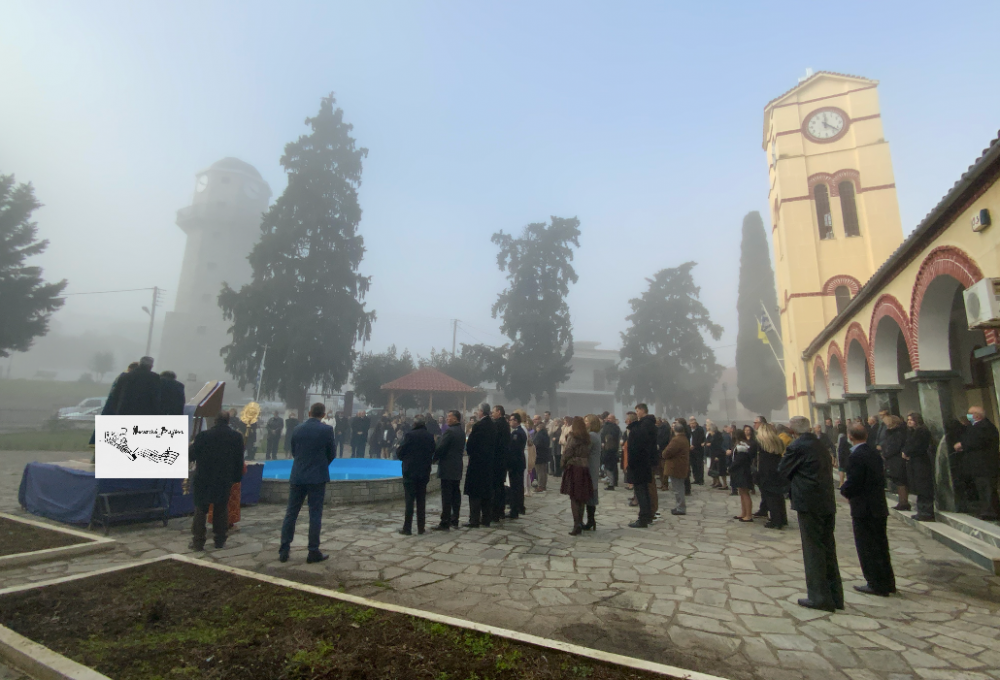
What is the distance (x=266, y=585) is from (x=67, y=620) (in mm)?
1440

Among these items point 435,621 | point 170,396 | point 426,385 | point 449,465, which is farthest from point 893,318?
point 426,385

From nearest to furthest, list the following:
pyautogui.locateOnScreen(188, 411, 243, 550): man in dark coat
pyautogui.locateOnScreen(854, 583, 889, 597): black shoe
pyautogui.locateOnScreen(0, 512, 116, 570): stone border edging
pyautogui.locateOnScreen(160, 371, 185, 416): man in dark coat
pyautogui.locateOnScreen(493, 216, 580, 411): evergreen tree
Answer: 1. pyautogui.locateOnScreen(854, 583, 889, 597): black shoe
2. pyautogui.locateOnScreen(0, 512, 116, 570): stone border edging
3. pyautogui.locateOnScreen(188, 411, 243, 550): man in dark coat
4. pyautogui.locateOnScreen(160, 371, 185, 416): man in dark coat
5. pyautogui.locateOnScreen(493, 216, 580, 411): evergreen tree

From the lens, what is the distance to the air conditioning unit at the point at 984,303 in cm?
617

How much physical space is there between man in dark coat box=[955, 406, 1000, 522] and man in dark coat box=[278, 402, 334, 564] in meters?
9.04

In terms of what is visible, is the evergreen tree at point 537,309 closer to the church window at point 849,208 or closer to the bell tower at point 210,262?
the church window at point 849,208

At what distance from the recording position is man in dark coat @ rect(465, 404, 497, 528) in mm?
7824

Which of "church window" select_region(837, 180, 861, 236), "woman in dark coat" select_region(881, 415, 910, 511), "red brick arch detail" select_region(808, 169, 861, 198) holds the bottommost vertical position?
"woman in dark coat" select_region(881, 415, 910, 511)

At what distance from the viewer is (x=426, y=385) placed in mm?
24312

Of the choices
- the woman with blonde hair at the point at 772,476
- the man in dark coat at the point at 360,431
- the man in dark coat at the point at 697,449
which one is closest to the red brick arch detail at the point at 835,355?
the man in dark coat at the point at 697,449

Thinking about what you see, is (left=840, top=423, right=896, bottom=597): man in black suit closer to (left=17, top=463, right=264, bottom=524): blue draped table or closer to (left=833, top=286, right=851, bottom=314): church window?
(left=17, top=463, right=264, bottom=524): blue draped table

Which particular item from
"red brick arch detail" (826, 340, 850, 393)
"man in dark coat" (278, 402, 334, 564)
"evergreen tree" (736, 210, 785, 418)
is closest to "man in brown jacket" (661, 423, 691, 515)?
"man in dark coat" (278, 402, 334, 564)

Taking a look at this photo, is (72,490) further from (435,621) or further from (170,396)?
(435,621)

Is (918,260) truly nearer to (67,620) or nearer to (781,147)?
(67,620)

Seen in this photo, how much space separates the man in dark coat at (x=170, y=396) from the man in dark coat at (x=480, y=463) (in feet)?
14.7
